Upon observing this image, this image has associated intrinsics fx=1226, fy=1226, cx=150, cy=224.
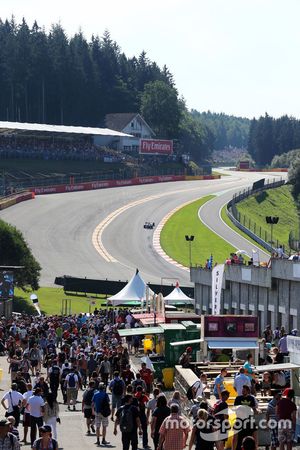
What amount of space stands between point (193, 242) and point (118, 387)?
7374 cm

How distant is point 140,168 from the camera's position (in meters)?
146

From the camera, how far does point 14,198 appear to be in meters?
109

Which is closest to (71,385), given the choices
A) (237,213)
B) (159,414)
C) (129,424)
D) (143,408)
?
(143,408)

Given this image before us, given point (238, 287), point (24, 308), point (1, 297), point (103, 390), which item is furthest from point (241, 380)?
point (24, 308)

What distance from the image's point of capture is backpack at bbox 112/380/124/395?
25.1m

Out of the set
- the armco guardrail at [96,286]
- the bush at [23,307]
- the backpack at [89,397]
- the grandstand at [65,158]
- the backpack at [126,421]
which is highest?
the grandstand at [65,158]

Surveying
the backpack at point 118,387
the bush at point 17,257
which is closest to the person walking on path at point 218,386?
the backpack at point 118,387

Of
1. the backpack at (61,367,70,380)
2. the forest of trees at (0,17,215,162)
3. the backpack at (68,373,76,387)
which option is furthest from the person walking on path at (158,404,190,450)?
the forest of trees at (0,17,215,162)

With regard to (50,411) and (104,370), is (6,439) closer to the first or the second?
(50,411)

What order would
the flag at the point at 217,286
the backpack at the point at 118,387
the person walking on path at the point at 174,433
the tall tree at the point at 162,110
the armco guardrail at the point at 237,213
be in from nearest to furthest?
the person walking on path at the point at 174,433, the backpack at the point at 118,387, the flag at the point at 217,286, the armco guardrail at the point at 237,213, the tall tree at the point at 162,110

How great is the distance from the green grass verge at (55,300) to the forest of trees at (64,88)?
100m

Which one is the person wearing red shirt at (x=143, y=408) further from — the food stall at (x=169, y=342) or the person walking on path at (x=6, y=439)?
the food stall at (x=169, y=342)

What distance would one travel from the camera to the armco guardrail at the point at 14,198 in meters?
106

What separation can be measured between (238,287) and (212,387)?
2187cm
